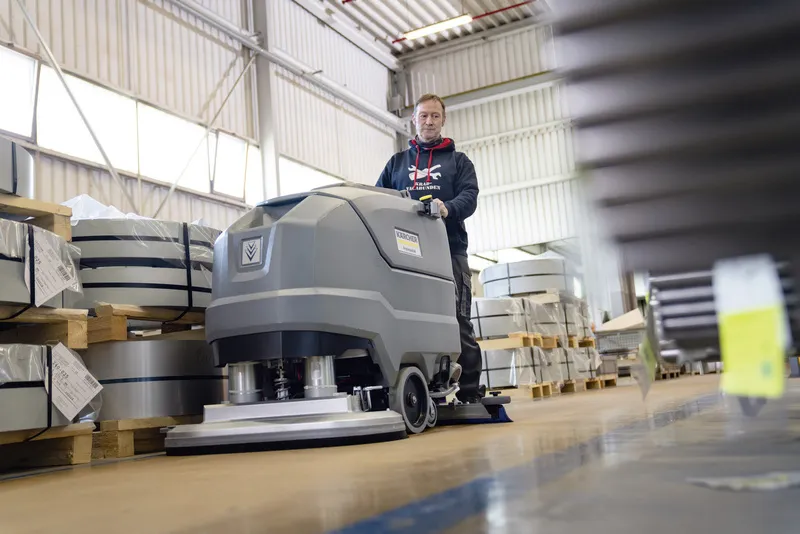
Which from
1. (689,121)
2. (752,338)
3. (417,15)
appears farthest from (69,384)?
(417,15)

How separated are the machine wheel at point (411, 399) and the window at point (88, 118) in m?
5.60

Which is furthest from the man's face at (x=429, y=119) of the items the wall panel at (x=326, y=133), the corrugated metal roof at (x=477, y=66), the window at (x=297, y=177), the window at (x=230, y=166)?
the corrugated metal roof at (x=477, y=66)

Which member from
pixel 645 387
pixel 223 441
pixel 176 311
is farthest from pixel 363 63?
pixel 645 387

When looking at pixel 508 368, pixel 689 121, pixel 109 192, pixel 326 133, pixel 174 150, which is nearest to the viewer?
pixel 689 121

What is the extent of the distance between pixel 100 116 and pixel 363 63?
6639 mm

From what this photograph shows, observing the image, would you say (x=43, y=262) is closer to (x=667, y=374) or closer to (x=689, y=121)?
(x=689, y=121)

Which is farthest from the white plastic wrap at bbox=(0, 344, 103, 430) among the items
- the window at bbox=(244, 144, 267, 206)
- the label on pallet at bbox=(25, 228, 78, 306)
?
the window at bbox=(244, 144, 267, 206)

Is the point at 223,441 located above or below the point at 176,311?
below

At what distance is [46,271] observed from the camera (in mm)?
3021

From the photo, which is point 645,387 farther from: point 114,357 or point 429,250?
point 114,357

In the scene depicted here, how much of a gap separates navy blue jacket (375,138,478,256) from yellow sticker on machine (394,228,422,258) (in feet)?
1.80

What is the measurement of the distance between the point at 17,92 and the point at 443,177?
510cm

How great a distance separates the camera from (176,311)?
382 centimetres

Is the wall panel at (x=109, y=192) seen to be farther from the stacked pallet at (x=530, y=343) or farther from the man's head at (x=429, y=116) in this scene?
the man's head at (x=429, y=116)
